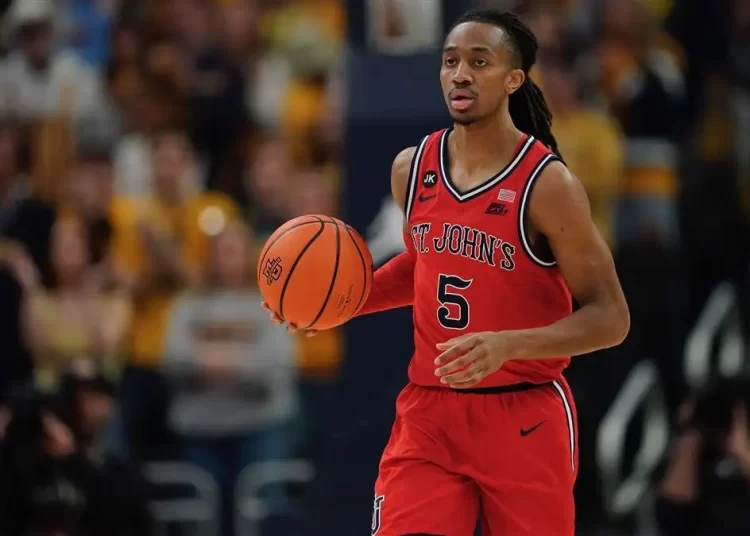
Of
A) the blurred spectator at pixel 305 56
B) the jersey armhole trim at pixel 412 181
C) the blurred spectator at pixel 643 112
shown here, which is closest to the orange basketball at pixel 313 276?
the jersey armhole trim at pixel 412 181

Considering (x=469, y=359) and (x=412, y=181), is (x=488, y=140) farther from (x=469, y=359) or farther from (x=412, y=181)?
(x=469, y=359)

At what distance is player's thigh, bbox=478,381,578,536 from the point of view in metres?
4.80

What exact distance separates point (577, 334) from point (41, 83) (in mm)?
6662

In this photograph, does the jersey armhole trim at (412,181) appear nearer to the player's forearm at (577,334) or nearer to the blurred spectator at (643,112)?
the player's forearm at (577,334)

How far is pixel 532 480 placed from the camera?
482 centimetres

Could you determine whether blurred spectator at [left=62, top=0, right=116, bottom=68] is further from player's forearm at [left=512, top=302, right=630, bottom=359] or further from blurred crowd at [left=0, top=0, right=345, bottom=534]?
player's forearm at [left=512, top=302, right=630, bottom=359]

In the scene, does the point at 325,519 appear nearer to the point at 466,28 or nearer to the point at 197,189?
the point at 197,189

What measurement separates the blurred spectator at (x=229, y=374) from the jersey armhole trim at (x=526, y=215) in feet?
13.7

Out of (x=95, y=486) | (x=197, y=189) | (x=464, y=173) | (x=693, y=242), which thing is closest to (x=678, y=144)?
(x=693, y=242)

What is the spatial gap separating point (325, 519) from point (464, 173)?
3555mm

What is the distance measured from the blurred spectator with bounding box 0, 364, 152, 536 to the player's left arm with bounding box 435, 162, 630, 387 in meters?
4.00

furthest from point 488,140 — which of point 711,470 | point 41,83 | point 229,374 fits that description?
point 41,83

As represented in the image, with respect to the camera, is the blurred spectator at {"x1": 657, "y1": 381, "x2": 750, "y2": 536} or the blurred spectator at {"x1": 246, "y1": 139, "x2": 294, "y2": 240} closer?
the blurred spectator at {"x1": 657, "y1": 381, "x2": 750, "y2": 536}

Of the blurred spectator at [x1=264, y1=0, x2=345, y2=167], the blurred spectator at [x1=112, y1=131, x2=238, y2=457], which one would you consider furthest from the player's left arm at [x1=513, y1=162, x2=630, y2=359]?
the blurred spectator at [x1=264, y1=0, x2=345, y2=167]
